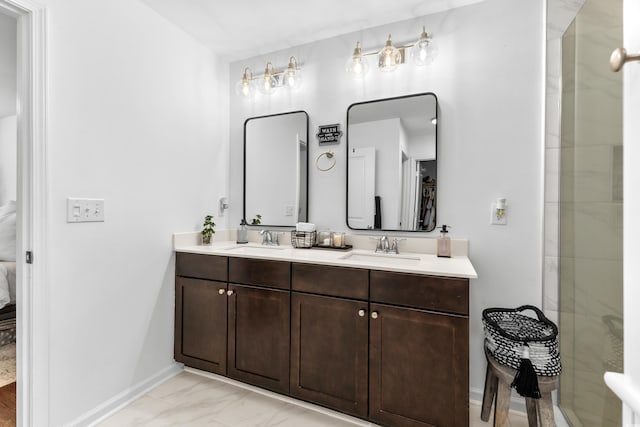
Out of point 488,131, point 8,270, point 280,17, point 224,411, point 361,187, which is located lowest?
point 224,411

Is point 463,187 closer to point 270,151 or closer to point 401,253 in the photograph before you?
point 401,253

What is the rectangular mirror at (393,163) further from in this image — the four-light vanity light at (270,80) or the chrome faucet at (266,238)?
the chrome faucet at (266,238)

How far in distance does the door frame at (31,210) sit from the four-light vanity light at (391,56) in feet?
5.38

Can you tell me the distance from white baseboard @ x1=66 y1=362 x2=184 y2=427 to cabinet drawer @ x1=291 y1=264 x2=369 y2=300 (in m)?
1.14

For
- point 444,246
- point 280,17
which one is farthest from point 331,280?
point 280,17

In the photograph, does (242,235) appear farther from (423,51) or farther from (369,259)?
(423,51)

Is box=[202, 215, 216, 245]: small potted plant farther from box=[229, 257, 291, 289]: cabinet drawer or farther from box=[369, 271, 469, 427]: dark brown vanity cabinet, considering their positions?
box=[369, 271, 469, 427]: dark brown vanity cabinet

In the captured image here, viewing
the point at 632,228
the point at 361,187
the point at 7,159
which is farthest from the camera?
the point at 7,159

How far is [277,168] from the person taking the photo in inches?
98.8

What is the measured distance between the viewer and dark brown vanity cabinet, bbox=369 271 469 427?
1.45 metres

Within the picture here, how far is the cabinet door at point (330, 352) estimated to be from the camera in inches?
64.5

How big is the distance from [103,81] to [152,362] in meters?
1.71

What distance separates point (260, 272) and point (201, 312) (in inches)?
21.8

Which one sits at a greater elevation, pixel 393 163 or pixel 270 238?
pixel 393 163
